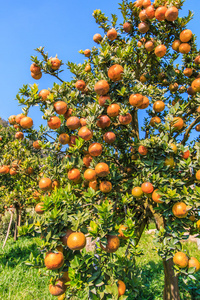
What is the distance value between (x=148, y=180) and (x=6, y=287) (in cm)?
464

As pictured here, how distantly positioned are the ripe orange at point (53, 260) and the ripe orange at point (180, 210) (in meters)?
1.15

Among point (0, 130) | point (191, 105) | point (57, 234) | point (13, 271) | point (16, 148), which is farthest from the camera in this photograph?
point (0, 130)

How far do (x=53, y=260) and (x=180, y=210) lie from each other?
124 cm

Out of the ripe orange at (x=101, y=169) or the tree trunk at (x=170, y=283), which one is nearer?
the ripe orange at (x=101, y=169)

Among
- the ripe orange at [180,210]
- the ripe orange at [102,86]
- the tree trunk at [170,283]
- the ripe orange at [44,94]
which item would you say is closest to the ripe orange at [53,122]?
the ripe orange at [44,94]

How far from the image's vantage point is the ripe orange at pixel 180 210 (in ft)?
6.63

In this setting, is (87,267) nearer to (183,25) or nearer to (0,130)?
(183,25)

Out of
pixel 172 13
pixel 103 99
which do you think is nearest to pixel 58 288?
pixel 103 99

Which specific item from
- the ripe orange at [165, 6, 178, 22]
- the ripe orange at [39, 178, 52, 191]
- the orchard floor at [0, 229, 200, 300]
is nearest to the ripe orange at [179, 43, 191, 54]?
the ripe orange at [165, 6, 178, 22]

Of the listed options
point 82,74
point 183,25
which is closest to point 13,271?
point 82,74

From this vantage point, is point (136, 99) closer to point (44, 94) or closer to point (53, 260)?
point (44, 94)

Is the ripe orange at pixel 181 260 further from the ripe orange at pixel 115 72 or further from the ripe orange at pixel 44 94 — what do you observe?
the ripe orange at pixel 44 94

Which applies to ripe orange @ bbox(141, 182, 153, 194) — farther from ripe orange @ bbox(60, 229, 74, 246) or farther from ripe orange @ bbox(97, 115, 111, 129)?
ripe orange @ bbox(60, 229, 74, 246)

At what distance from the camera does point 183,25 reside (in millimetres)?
2805
